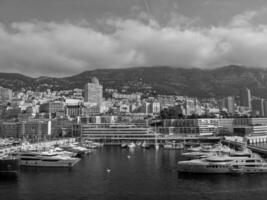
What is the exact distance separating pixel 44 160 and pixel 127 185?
16891 millimetres

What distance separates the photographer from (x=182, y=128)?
111 metres

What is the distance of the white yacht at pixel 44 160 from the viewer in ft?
147

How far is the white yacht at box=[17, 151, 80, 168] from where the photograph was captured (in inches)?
1758

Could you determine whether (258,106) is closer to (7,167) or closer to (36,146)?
(36,146)

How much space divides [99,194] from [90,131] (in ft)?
234

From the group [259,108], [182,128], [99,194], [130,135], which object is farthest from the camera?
[259,108]

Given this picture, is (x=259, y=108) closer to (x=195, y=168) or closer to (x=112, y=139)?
(x=112, y=139)

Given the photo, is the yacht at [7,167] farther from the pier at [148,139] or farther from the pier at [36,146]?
the pier at [148,139]

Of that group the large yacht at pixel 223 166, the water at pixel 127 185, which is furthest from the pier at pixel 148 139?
the large yacht at pixel 223 166

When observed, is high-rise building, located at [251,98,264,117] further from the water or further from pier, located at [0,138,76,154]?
the water

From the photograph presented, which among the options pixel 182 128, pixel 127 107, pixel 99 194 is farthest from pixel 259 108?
pixel 99 194

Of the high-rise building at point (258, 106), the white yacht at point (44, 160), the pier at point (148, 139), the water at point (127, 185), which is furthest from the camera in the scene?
the high-rise building at point (258, 106)

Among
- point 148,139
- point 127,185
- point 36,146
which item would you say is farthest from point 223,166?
point 148,139

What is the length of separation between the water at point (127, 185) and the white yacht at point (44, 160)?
1702mm
